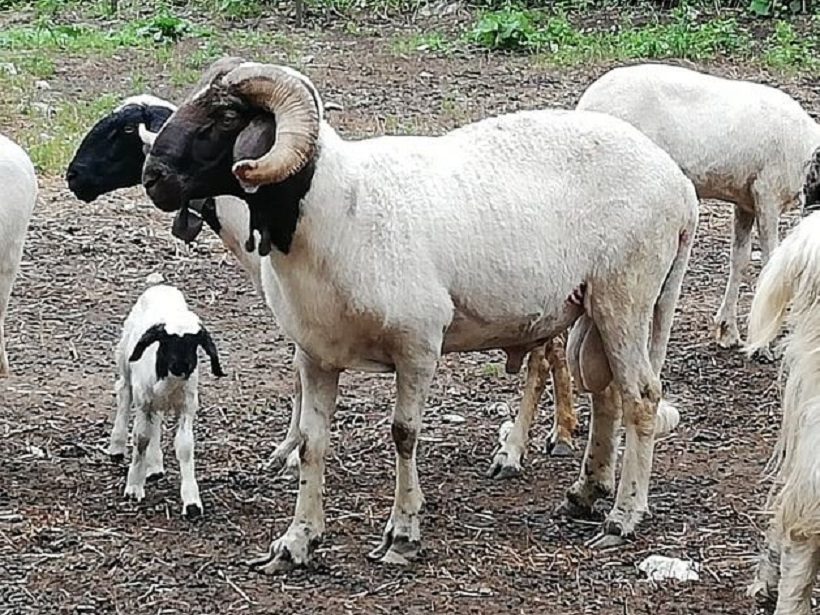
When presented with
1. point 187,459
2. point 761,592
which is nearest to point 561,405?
point 187,459

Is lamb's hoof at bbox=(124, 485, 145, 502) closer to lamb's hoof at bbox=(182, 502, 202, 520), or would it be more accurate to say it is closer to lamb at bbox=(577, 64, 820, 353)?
lamb's hoof at bbox=(182, 502, 202, 520)

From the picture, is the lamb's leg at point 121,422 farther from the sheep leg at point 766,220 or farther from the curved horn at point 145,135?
the sheep leg at point 766,220

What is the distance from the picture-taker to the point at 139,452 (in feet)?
22.4

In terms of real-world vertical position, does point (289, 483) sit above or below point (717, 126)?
below

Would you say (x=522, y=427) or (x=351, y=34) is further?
(x=351, y=34)

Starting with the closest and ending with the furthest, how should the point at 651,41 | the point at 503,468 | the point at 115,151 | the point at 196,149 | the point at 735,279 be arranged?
the point at 196,149 → the point at 503,468 → the point at 115,151 → the point at 735,279 → the point at 651,41

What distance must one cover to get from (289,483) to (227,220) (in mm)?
1300

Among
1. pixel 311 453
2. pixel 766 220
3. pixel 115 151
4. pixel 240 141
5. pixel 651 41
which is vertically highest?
pixel 240 141

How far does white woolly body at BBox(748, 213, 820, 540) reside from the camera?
4754 millimetres

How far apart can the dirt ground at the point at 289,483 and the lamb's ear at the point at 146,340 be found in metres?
0.66

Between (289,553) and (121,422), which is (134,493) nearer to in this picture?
(121,422)

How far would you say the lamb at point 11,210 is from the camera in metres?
7.53

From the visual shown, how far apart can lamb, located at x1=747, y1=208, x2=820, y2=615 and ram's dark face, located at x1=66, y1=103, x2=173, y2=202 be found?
380 cm

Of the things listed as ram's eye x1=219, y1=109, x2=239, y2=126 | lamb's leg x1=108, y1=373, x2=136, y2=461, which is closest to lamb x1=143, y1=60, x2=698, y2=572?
ram's eye x1=219, y1=109, x2=239, y2=126
